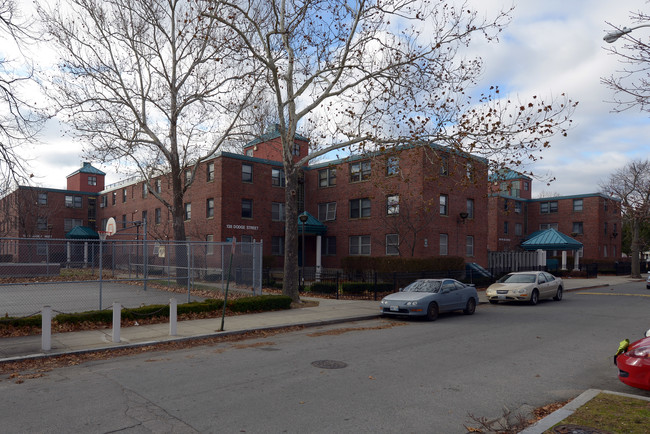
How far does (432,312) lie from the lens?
15359 mm

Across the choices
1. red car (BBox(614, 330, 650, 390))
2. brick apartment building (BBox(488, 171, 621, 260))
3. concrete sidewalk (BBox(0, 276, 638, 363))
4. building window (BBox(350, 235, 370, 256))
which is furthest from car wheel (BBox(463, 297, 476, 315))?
brick apartment building (BBox(488, 171, 621, 260))

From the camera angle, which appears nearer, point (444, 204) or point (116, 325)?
point (116, 325)

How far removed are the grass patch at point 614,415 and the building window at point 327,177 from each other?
3100 centimetres

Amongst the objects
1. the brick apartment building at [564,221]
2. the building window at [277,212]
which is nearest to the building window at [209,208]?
the building window at [277,212]

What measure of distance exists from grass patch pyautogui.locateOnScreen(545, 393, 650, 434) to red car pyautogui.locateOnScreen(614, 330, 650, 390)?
0.87ft

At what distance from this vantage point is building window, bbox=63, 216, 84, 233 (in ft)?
184

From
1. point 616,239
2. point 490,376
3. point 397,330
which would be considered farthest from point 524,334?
point 616,239

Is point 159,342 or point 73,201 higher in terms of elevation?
point 73,201

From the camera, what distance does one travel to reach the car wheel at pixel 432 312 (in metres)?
15.2

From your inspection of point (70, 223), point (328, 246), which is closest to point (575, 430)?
point (328, 246)

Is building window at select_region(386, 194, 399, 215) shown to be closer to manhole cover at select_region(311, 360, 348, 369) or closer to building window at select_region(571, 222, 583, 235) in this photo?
manhole cover at select_region(311, 360, 348, 369)

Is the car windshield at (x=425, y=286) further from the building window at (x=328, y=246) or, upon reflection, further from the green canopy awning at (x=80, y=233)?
the green canopy awning at (x=80, y=233)

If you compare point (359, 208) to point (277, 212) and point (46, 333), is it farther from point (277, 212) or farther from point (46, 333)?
point (46, 333)

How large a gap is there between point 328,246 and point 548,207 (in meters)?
32.1
